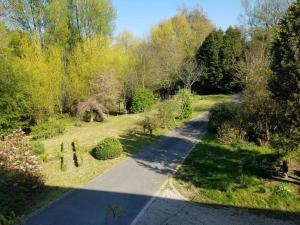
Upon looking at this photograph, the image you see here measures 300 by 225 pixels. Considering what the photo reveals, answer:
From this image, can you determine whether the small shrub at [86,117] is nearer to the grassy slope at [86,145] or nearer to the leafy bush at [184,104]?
the grassy slope at [86,145]

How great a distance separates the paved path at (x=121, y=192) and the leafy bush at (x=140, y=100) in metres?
12.6

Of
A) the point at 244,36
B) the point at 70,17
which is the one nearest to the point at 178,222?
the point at 70,17

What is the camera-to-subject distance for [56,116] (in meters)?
30.0

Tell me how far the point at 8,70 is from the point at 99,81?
299 inches

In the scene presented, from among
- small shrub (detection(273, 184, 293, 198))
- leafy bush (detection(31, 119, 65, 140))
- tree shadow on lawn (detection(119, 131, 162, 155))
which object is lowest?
small shrub (detection(273, 184, 293, 198))

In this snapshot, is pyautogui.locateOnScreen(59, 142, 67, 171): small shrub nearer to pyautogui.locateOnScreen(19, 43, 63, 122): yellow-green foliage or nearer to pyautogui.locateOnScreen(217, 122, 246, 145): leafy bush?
pyautogui.locateOnScreen(19, 43, 63, 122): yellow-green foliage

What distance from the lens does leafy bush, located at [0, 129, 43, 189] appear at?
13.6 m

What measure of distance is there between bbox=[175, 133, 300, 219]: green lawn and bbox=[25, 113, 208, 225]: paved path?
1077 mm

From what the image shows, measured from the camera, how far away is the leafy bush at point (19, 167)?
44.8 ft

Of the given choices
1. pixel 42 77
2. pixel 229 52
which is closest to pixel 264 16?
pixel 229 52

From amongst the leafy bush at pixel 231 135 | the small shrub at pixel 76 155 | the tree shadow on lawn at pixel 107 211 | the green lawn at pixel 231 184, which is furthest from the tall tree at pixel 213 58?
the tree shadow on lawn at pixel 107 211

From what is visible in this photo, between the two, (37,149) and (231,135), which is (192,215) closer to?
(231,135)

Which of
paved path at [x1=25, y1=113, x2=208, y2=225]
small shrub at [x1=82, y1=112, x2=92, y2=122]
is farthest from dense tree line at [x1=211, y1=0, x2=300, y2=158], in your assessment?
small shrub at [x1=82, y1=112, x2=92, y2=122]

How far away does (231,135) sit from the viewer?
63.6 feet
